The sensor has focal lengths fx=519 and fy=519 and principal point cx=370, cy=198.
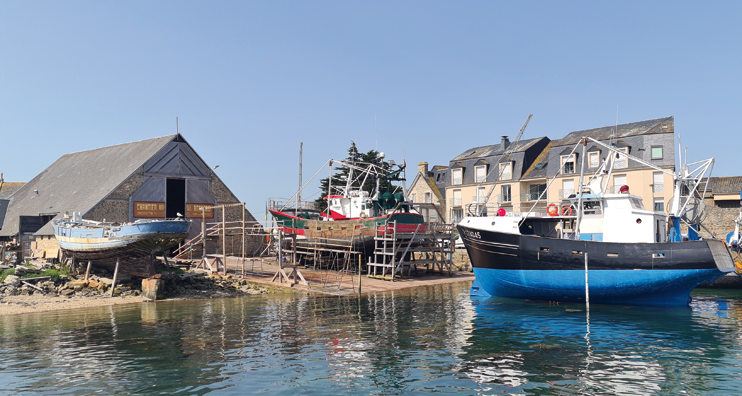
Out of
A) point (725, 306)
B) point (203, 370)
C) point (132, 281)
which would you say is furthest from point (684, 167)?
point (132, 281)

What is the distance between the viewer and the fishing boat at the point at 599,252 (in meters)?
20.6

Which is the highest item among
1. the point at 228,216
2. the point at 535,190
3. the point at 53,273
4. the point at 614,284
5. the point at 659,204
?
the point at 535,190

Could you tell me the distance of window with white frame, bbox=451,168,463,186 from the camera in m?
59.7

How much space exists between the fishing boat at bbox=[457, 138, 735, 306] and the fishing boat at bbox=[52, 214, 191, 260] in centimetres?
1397

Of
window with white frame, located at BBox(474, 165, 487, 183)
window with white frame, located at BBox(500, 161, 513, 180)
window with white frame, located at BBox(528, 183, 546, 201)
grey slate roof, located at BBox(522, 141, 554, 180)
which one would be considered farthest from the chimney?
window with white frame, located at BBox(528, 183, 546, 201)

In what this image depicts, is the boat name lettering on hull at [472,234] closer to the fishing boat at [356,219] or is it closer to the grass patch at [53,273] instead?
the fishing boat at [356,219]

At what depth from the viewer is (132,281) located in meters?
27.2

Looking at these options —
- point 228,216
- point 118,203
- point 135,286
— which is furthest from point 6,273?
point 228,216

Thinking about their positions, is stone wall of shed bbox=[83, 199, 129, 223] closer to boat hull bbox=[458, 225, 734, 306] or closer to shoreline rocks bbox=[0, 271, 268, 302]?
shoreline rocks bbox=[0, 271, 268, 302]

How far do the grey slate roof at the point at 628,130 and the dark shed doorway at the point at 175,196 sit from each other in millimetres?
34699

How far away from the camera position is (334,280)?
95.3ft

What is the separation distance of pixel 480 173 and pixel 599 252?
36.9m

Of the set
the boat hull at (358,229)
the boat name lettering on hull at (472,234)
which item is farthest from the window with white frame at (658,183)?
the boat name lettering on hull at (472,234)

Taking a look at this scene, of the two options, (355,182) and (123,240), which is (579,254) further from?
(355,182)
